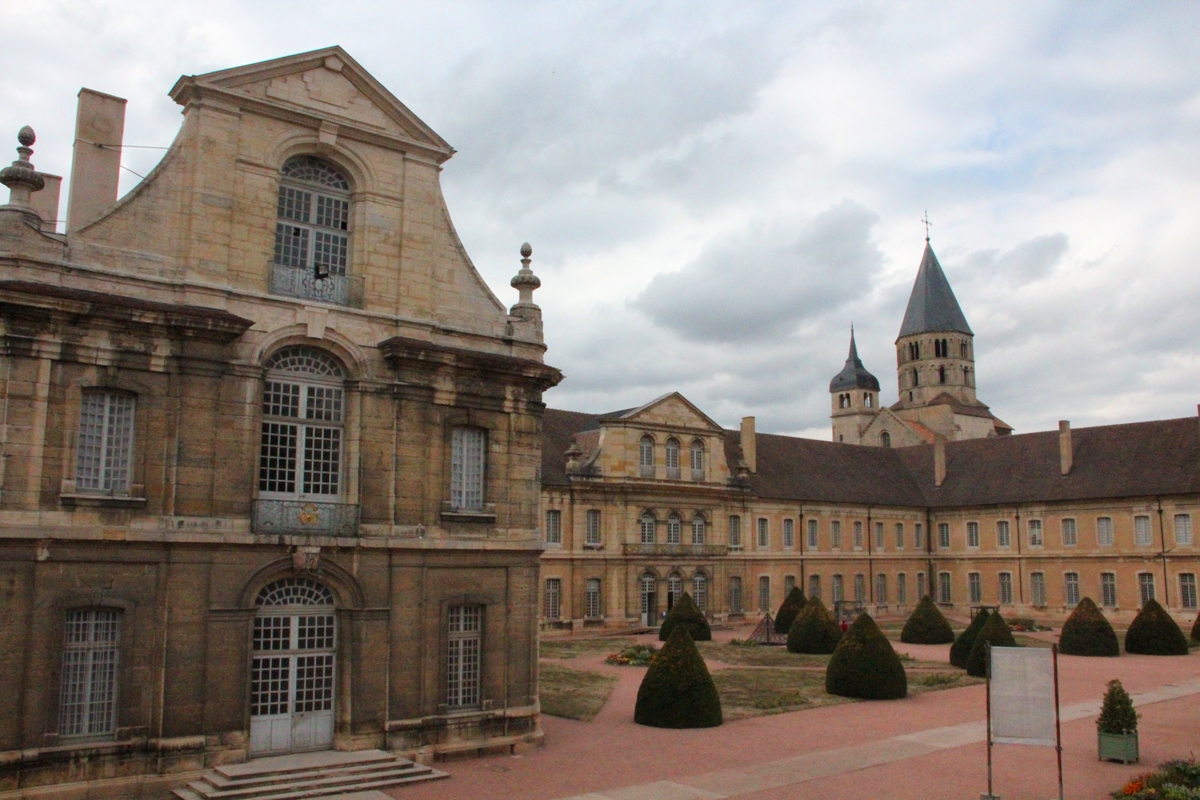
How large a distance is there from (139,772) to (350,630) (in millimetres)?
3495

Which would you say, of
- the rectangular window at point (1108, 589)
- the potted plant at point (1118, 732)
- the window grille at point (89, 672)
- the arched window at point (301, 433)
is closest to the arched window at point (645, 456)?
the rectangular window at point (1108, 589)

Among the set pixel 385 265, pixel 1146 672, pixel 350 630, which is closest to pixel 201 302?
pixel 385 265

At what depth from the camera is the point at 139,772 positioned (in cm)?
1386

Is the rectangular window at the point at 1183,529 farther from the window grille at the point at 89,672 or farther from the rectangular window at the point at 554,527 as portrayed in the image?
the window grille at the point at 89,672

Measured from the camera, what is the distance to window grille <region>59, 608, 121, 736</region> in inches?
537

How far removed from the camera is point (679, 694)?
19391 mm

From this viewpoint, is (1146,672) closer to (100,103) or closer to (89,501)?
(89,501)

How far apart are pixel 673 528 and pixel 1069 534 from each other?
1923 centimetres

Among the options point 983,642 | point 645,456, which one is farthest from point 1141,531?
point 645,456

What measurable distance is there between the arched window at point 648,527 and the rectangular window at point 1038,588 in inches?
771

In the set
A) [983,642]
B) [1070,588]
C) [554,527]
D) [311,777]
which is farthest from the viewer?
[1070,588]

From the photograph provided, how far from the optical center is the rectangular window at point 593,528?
40.3m

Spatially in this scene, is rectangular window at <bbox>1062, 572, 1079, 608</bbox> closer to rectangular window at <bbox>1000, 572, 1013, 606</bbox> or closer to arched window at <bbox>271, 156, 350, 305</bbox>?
rectangular window at <bbox>1000, 572, 1013, 606</bbox>

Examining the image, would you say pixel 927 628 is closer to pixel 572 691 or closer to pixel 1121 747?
pixel 572 691
